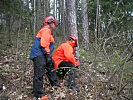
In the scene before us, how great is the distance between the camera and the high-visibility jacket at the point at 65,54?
7785 millimetres

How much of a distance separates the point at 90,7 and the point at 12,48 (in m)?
7.14

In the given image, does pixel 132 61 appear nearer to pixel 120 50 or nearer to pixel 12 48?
pixel 120 50

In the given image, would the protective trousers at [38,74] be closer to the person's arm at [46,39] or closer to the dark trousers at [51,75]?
the person's arm at [46,39]

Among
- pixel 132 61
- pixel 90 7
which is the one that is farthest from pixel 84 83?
pixel 90 7

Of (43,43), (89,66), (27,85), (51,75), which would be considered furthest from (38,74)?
(89,66)

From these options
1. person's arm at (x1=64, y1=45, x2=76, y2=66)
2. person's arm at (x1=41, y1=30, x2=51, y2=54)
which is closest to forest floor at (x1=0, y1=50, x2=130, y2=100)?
person's arm at (x1=64, y1=45, x2=76, y2=66)

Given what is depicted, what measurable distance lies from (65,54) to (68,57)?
128mm

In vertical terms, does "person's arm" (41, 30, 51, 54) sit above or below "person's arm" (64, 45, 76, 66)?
above

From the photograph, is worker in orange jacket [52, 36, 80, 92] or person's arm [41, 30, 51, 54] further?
worker in orange jacket [52, 36, 80, 92]

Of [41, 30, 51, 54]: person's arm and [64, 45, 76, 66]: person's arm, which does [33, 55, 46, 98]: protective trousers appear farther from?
[64, 45, 76, 66]: person's arm

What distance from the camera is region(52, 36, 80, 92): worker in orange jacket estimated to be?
303 inches

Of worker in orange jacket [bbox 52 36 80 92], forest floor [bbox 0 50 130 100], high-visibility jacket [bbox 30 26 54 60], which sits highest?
high-visibility jacket [bbox 30 26 54 60]

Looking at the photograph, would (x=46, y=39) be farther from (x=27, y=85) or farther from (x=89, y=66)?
(x=27, y=85)

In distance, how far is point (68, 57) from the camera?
307 inches
